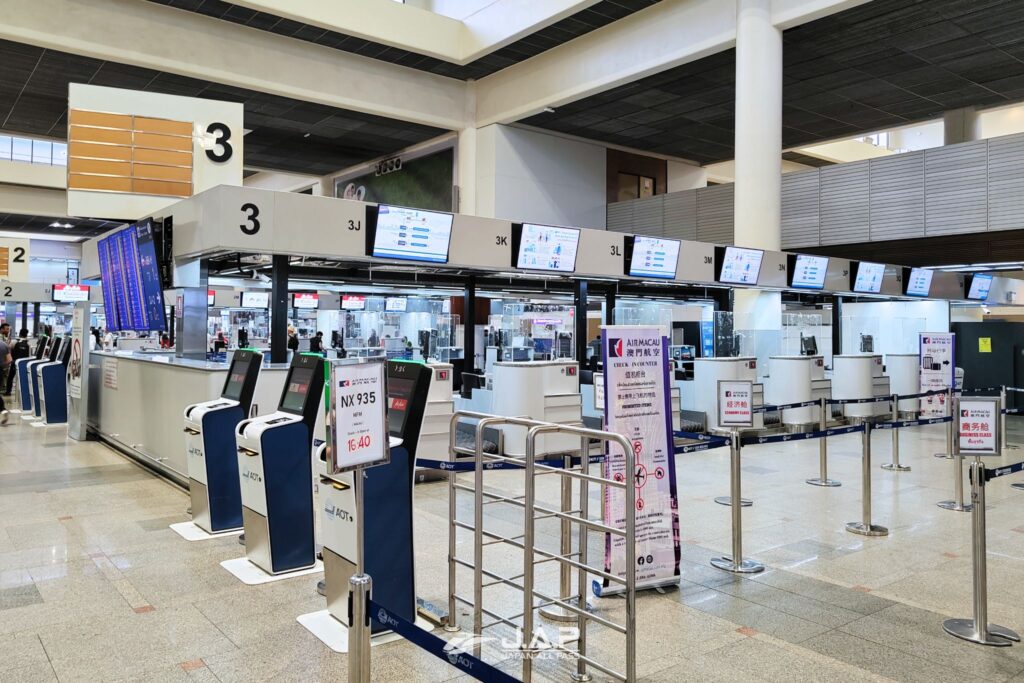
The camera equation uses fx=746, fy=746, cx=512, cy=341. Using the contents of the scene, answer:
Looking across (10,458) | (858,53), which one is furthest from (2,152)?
(858,53)

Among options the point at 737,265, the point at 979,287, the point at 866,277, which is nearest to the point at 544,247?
the point at 737,265

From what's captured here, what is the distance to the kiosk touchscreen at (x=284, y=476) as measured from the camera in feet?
14.6

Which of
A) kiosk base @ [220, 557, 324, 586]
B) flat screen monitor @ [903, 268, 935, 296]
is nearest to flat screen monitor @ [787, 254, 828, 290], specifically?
flat screen monitor @ [903, 268, 935, 296]

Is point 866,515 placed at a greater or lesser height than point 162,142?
lesser

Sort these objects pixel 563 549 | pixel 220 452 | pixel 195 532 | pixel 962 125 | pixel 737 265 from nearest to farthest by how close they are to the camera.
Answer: pixel 563 549 → pixel 220 452 → pixel 195 532 → pixel 737 265 → pixel 962 125

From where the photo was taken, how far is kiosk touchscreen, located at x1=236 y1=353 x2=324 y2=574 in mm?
4457

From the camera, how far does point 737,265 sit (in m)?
11.6

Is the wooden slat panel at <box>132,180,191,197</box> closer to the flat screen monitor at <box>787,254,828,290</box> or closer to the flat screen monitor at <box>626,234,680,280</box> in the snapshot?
the flat screen monitor at <box>626,234,680,280</box>

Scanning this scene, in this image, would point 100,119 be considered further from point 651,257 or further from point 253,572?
point 651,257

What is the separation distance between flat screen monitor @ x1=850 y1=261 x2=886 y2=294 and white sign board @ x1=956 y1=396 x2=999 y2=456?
10119 mm

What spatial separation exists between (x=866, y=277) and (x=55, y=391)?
14310 mm

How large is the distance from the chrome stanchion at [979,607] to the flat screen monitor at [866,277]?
10650mm

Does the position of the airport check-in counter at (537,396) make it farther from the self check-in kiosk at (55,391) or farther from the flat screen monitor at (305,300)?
the flat screen monitor at (305,300)

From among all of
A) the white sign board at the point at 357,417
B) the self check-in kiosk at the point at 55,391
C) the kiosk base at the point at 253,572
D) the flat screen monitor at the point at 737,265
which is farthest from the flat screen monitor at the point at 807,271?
the self check-in kiosk at the point at 55,391
